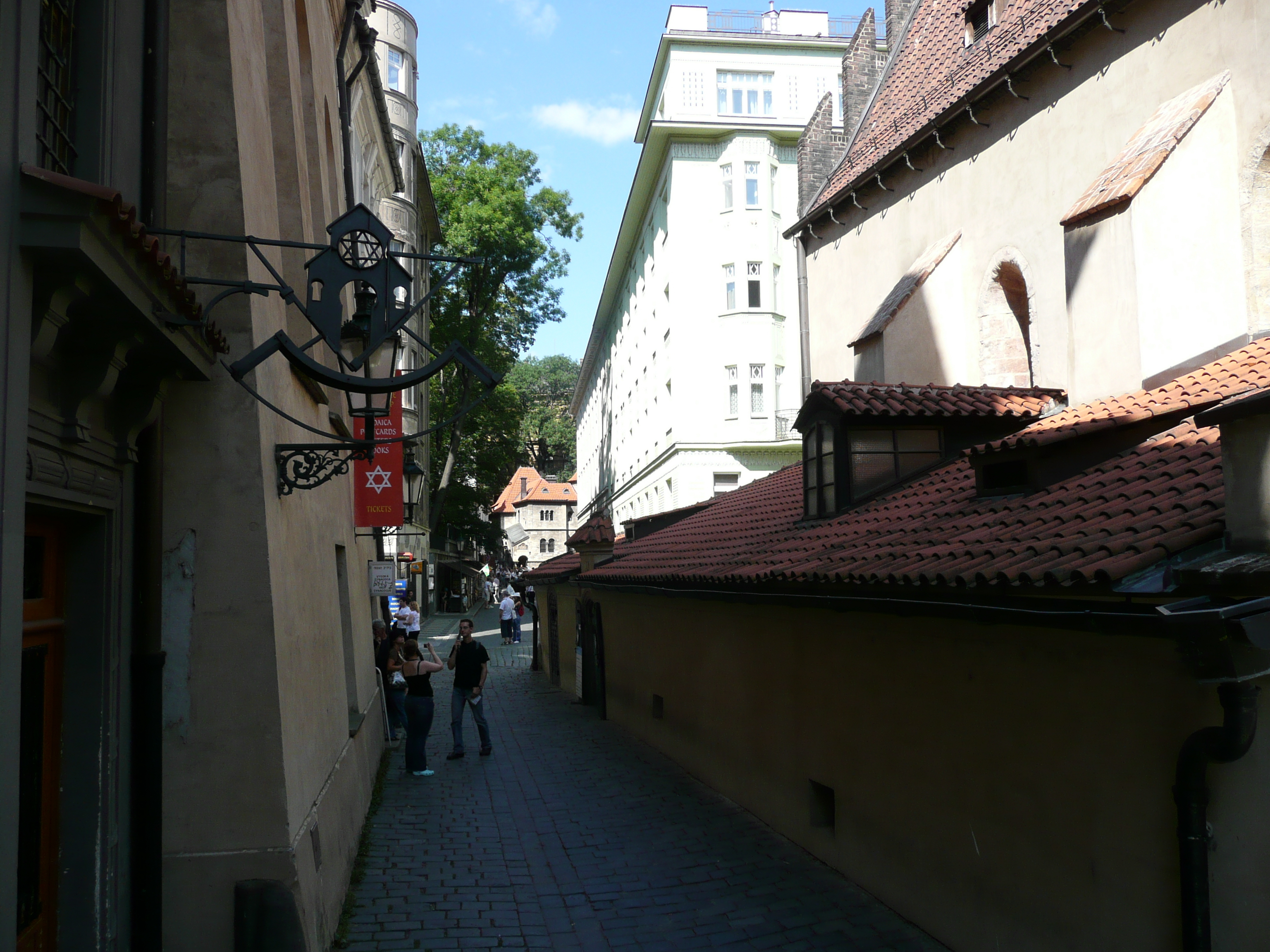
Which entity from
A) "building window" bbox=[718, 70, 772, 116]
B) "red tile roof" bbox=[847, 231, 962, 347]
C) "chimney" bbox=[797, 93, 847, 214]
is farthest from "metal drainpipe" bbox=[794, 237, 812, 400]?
"building window" bbox=[718, 70, 772, 116]

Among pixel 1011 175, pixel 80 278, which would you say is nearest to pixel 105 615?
pixel 80 278

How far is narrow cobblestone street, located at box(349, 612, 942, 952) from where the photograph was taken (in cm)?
725

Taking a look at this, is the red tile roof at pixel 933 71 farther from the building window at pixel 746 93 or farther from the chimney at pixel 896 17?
the building window at pixel 746 93

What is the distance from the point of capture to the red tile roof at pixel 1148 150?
9.91 metres

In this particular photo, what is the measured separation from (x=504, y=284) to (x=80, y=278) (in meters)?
35.9

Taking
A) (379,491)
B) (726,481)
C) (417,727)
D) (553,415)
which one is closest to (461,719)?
(417,727)

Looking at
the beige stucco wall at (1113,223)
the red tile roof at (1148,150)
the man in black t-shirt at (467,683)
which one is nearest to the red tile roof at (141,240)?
the red tile roof at (1148,150)

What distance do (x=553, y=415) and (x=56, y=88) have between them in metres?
98.4

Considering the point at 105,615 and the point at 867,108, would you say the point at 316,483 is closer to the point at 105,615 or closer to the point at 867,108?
the point at 105,615

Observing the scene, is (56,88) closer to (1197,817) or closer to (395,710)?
(1197,817)

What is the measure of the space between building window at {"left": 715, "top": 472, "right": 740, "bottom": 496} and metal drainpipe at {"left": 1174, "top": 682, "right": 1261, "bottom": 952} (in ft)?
96.0

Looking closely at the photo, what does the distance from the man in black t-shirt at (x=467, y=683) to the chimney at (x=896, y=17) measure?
544 inches

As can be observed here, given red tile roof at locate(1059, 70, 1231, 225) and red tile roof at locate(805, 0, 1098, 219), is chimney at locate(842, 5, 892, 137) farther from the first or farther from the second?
red tile roof at locate(1059, 70, 1231, 225)

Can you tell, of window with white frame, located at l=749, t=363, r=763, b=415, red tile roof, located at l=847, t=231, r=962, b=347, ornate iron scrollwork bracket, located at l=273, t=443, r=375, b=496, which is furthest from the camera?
window with white frame, located at l=749, t=363, r=763, b=415
